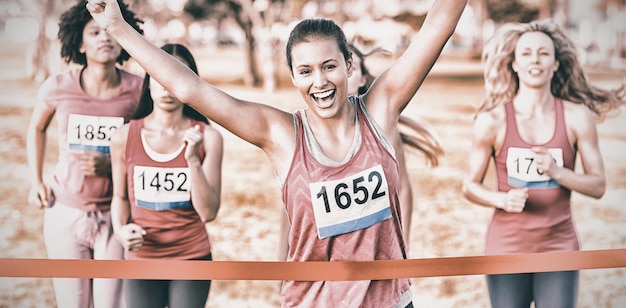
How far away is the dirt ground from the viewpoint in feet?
16.9

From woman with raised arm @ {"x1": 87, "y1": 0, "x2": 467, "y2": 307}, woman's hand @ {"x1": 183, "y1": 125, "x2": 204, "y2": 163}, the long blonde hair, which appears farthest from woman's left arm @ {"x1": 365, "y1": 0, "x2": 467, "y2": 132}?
the long blonde hair

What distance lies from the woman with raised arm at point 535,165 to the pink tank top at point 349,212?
38.4 inches

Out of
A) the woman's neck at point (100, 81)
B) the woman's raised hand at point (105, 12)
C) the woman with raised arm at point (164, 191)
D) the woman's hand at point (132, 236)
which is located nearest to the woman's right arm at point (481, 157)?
the woman with raised arm at point (164, 191)

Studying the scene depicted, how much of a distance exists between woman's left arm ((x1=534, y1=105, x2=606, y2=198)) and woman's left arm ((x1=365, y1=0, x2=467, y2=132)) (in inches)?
42.7

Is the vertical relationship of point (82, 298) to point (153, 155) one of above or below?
below

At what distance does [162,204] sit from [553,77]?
2.04 meters

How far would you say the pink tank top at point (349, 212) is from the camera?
238 cm

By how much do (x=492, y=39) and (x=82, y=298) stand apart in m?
2.44

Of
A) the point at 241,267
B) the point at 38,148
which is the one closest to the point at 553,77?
the point at 241,267

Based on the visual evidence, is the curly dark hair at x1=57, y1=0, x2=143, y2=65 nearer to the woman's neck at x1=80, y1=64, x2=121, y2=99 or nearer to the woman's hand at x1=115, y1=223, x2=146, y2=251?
the woman's neck at x1=80, y1=64, x2=121, y2=99

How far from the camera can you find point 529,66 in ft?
11.1

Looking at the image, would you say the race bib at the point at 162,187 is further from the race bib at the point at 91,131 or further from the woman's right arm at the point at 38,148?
the woman's right arm at the point at 38,148

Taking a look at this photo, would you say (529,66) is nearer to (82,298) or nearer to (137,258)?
(137,258)

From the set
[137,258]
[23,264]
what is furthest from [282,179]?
[23,264]
